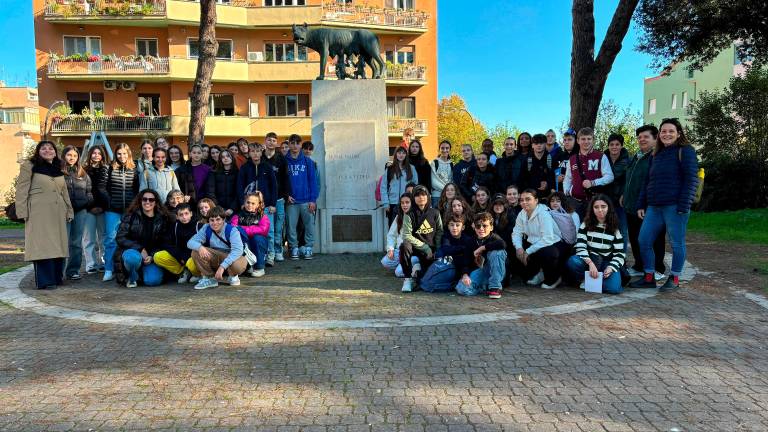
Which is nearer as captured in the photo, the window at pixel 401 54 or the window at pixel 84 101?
the window at pixel 84 101

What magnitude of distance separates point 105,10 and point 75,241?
2855 cm

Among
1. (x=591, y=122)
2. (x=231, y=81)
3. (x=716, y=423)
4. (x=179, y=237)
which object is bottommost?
(x=716, y=423)

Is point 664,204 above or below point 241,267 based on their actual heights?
above

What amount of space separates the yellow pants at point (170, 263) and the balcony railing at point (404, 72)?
27427mm

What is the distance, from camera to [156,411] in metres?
3.44

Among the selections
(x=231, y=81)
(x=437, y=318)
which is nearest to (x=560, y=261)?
(x=437, y=318)

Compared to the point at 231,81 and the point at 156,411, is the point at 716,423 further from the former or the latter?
the point at 231,81

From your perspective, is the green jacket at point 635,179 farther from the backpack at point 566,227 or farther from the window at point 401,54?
the window at point 401,54

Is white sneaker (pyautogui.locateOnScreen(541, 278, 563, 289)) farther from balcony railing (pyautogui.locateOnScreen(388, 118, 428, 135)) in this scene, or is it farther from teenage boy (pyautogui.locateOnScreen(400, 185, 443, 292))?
balcony railing (pyautogui.locateOnScreen(388, 118, 428, 135))

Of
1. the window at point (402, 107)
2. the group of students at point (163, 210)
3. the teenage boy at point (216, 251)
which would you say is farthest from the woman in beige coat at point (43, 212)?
the window at point (402, 107)

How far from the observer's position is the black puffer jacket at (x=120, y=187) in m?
8.01

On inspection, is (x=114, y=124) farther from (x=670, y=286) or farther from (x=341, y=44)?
(x=670, y=286)

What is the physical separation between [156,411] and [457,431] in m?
1.88

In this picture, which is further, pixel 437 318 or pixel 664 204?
pixel 664 204
